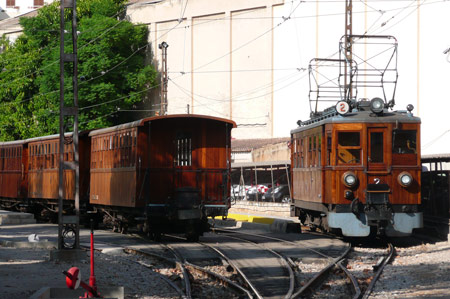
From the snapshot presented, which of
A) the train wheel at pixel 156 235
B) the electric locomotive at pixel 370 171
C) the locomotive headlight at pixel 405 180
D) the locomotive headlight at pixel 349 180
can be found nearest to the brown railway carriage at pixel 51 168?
the train wheel at pixel 156 235

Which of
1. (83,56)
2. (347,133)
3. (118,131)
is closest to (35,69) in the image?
(83,56)

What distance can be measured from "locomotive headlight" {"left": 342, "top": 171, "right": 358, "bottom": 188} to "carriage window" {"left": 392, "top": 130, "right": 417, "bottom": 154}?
1.30 meters

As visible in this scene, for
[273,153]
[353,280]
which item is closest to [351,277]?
[353,280]

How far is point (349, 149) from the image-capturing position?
63.1 feet

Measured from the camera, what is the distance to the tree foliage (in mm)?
56312

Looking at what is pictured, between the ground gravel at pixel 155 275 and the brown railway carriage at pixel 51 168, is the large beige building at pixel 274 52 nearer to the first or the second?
the brown railway carriage at pixel 51 168

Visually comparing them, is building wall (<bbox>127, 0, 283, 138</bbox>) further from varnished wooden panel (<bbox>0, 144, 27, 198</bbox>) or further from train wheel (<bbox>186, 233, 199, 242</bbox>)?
train wheel (<bbox>186, 233, 199, 242</bbox>)

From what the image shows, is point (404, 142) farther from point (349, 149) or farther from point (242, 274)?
point (242, 274)

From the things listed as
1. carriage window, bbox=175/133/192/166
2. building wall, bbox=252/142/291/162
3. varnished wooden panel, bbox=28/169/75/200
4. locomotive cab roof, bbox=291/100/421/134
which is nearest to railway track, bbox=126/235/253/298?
carriage window, bbox=175/133/192/166

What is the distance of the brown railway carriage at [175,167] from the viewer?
812 inches

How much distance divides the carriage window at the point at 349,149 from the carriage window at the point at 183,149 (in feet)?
14.2

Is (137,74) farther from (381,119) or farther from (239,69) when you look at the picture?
(381,119)

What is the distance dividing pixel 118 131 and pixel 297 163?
215 inches

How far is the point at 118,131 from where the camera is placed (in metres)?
22.9
